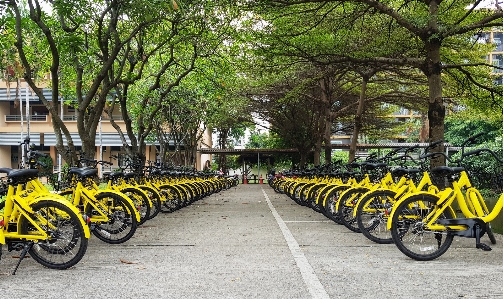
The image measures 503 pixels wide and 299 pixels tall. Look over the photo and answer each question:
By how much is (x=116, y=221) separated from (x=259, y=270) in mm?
2826

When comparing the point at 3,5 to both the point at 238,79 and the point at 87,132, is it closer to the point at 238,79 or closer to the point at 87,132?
the point at 87,132

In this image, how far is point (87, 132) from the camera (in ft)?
43.9

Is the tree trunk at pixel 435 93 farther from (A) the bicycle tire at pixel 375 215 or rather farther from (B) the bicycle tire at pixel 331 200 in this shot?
(A) the bicycle tire at pixel 375 215

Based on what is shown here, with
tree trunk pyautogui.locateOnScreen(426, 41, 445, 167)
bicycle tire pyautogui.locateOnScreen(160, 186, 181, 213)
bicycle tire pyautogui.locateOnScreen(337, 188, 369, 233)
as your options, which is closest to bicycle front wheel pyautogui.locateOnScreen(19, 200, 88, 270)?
bicycle tire pyautogui.locateOnScreen(337, 188, 369, 233)

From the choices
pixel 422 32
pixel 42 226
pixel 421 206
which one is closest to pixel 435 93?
pixel 422 32

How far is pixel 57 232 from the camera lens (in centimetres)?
596

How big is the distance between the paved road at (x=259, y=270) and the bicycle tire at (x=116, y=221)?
0.55ft

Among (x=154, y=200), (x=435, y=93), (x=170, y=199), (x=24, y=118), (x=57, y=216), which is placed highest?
(x=24, y=118)

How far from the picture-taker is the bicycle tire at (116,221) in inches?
310

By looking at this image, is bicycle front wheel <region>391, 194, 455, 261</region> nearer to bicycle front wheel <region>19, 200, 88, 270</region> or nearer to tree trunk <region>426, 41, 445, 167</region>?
bicycle front wheel <region>19, 200, 88, 270</region>

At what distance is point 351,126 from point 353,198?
26.6m

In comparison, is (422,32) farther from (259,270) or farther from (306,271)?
(259,270)

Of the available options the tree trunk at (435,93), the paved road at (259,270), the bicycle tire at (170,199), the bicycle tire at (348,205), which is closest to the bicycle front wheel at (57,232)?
the paved road at (259,270)

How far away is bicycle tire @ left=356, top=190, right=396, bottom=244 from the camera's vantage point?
7812 millimetres
